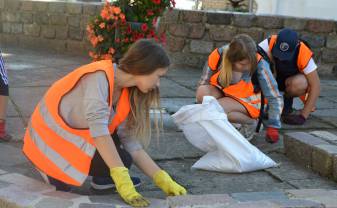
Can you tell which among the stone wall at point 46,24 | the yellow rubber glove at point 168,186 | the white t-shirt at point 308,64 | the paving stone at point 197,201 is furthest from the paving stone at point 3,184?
the stone wall at point 46,24

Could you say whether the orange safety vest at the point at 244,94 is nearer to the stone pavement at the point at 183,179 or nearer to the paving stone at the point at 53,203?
the stone pavement at the point at 183,179

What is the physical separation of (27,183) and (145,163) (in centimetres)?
66

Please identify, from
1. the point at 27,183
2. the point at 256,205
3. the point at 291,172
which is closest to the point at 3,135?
the point at 27,183

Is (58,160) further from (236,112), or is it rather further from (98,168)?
(236,112)

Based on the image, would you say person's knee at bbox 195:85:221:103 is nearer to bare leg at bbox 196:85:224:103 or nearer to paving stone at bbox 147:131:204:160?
bare leg at bbox 196:85:224:103

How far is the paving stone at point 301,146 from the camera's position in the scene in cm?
380

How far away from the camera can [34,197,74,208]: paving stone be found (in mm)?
2732

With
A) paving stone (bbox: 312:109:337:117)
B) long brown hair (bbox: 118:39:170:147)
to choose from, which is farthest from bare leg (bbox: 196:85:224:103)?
long brown hair (bbox: 118:39:170:147)

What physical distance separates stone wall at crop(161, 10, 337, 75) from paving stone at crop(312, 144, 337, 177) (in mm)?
4146

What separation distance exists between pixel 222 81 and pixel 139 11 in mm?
1414

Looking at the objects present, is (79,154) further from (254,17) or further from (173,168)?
(254,17)

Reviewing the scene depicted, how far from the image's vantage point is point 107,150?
281 cm

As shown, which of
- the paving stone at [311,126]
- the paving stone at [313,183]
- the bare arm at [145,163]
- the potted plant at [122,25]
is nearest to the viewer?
the bare arm at [145,163]

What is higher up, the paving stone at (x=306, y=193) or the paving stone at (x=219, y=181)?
the paving stone at (x=306, y=193)
